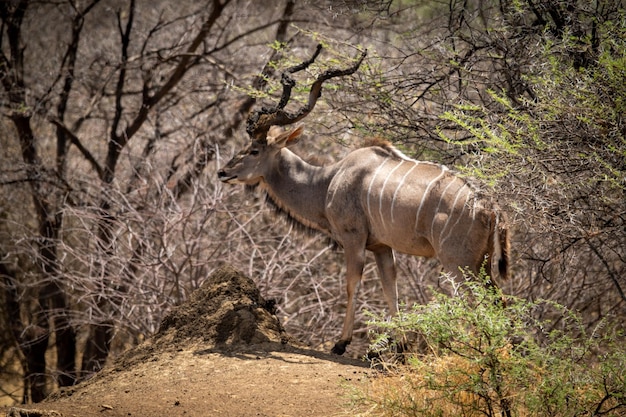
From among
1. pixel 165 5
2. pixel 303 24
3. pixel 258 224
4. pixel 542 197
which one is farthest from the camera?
pixel 165 5

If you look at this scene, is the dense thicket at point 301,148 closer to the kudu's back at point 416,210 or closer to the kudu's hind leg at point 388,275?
the kudu's back at point 416,210

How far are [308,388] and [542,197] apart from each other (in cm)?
150

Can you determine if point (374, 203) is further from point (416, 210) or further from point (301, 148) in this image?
point (301, 148)

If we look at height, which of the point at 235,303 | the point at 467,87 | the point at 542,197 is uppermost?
the point at 467,87

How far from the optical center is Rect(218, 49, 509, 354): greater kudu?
5613 mm

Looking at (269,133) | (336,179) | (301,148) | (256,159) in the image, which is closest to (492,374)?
(336,179)

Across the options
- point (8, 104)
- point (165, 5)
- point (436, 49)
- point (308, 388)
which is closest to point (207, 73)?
point (165, 5)

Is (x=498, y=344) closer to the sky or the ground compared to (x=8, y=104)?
closer to the ground

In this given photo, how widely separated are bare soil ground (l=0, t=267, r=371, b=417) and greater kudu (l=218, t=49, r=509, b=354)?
2.68ft

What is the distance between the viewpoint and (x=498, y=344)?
3.77 meters

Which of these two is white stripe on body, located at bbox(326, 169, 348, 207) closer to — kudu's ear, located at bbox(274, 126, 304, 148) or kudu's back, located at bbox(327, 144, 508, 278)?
kudu's back, located at bbox(327, 144, 508, 278)

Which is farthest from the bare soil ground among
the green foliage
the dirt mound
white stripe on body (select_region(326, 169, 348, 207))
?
white stripe on body (select_region(326, 169, 348, 207))

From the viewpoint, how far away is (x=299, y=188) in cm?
677

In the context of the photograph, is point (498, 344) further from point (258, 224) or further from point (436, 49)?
point (258, 224)
